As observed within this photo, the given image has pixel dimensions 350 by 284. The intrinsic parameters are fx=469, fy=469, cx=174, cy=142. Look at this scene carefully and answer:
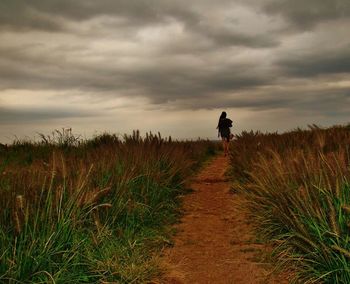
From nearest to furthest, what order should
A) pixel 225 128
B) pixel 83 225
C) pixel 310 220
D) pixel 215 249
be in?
pixel 310 220, pixel 83 225, pixel 215 249, pixel 225 128

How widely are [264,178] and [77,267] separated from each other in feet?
9.61

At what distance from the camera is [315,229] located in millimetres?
4078

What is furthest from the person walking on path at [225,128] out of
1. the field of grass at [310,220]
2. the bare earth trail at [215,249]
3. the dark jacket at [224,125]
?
the field of grass at [310,220]

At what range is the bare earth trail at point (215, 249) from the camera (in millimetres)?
4434

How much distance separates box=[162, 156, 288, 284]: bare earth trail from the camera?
14.5ft

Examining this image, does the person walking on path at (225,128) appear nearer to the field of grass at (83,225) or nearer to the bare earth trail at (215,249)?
the bare earth trail at (215,249)

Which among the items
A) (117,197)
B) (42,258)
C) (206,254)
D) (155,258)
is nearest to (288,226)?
(206,254)

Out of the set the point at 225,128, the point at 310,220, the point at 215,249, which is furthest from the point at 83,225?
the point at 225,128

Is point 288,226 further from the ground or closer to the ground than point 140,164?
closer to the ground

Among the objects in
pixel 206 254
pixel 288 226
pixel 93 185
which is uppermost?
pixel 93 185

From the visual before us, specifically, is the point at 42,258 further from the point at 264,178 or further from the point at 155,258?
the point at 264,178

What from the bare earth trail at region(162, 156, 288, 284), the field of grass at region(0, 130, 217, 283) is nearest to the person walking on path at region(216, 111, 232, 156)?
the bare earth trail at region(162, 156, 288, 284)

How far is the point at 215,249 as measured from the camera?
5316mm

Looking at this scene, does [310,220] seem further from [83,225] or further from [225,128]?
[225,128]
